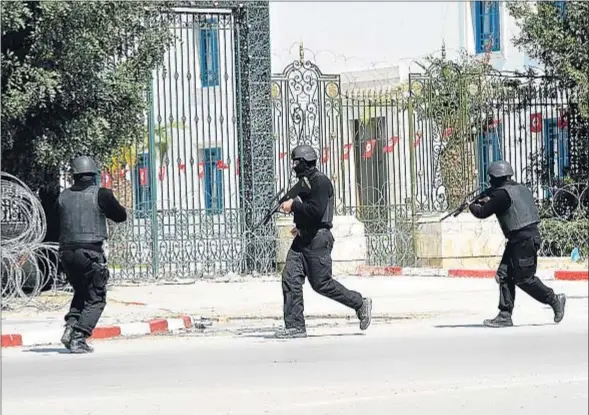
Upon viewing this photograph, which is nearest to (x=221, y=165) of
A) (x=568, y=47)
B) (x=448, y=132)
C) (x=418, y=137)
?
(x=418, y=137)

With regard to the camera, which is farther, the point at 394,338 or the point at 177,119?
the point at 177,119

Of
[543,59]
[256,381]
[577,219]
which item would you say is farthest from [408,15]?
[256,381]

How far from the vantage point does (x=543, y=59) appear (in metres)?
26.2

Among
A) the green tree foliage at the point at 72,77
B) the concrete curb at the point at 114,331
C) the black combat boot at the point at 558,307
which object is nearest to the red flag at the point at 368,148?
the green tree foliage at the point at 72,77

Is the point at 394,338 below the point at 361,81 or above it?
below

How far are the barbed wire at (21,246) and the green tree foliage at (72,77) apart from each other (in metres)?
0.77

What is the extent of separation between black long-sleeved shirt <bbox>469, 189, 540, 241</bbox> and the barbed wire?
525 centimetres

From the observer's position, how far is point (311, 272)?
12992mm

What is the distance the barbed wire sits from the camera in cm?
1611

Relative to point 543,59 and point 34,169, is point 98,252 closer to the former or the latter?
point 34,169

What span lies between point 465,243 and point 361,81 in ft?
25.3

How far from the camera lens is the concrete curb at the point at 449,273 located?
21016 mm

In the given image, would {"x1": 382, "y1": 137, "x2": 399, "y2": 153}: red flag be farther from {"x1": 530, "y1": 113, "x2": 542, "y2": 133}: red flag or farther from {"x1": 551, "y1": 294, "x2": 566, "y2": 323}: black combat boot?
{"x1": 551, "y1": 294, "x2": 566, "y2": 323}: black combat boot

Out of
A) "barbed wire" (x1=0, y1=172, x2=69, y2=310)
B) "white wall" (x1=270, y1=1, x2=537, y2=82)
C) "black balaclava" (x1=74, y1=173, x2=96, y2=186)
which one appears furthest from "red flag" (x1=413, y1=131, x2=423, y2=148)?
"black balaclava" (x1=74, y1=173, x2=96, y2=186)
